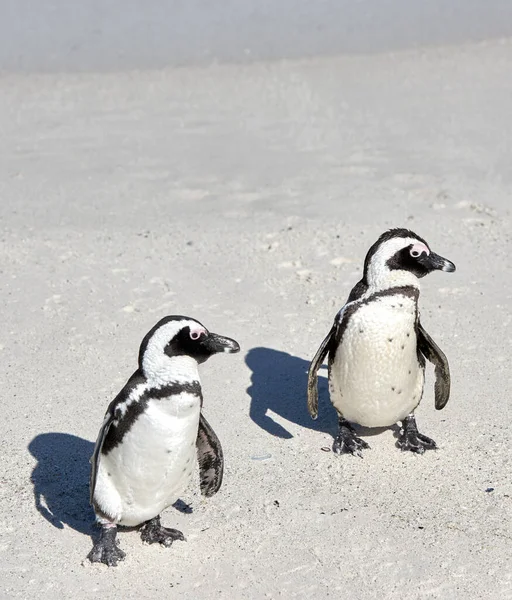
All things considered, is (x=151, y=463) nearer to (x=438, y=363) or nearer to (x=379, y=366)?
(x=379, y=366)

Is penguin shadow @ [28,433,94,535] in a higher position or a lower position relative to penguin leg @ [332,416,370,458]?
lower

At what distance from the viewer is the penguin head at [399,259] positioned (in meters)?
4.72

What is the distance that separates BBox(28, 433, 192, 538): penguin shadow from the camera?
4500 millimetres

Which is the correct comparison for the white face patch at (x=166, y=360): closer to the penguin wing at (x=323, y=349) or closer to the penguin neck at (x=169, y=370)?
the penguin neck at (x=169, y=370)

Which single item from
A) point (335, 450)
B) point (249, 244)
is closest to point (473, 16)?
point (249, 244)

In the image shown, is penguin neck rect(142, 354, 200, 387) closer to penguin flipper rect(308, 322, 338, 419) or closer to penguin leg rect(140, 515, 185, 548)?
penguin leg rect(140, 515, 185, 548)

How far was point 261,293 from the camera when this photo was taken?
255 inches

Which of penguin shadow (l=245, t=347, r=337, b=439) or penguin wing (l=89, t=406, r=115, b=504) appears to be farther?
penguin shadow (l=245, t=347, r=337, b=439)

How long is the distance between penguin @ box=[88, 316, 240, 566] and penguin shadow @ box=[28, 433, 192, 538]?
290 mm

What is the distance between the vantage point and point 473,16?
509 inches

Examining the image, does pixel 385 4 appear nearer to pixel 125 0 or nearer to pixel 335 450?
pixel 125 0

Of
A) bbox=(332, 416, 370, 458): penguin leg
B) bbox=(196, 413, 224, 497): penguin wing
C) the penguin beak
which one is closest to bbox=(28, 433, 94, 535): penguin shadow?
bbox=(196, 413, 224, 497): penguin wing

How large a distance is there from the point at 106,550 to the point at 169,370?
76 cm

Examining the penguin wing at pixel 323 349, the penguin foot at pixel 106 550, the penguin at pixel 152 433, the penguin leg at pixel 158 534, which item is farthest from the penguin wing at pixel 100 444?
the penguin wing at pixel 323 349
